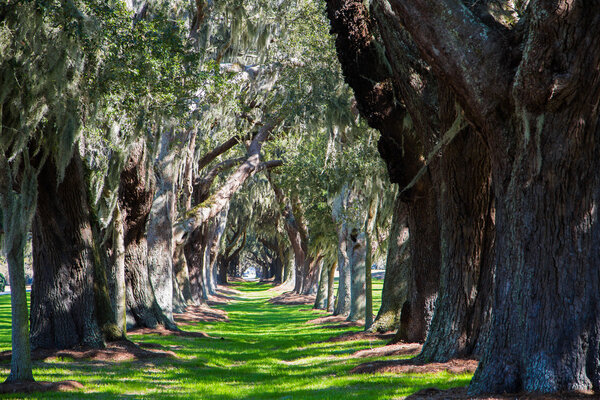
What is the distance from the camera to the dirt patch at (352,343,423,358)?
1039 centimetres

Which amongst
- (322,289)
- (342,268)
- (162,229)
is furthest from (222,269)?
(162,229)

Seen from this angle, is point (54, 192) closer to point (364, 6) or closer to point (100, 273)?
point (100, 273)

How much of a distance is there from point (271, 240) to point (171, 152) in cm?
3782

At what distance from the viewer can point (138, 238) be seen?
52.4 ft

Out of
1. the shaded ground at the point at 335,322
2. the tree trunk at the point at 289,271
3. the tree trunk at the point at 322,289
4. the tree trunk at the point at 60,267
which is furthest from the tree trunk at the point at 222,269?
the tree trunk at the point at 60,267

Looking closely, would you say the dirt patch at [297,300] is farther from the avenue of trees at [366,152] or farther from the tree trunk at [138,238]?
the tree trunk at [138,238]

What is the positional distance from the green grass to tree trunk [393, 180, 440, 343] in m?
1.37

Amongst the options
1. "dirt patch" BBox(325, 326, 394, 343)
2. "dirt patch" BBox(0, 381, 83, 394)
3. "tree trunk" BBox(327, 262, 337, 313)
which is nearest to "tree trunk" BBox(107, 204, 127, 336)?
"dirt patch" BBox(325, 326, 394, 343)

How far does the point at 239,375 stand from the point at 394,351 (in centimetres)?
279

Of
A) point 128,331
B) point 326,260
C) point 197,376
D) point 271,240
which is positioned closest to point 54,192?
point 197,376

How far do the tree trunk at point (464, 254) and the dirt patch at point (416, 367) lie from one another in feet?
0.75

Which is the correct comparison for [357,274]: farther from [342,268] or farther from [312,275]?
[312,275]

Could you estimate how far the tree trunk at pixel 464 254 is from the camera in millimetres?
8016

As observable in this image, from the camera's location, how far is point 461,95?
6.24 m
